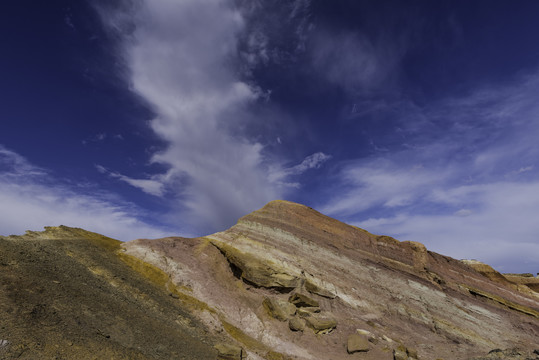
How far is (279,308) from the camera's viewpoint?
21516mm

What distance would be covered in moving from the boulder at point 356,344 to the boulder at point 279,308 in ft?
14.8

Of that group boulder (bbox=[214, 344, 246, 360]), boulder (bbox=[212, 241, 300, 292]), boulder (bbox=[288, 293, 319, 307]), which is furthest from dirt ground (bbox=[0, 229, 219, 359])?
boulder (bbox=[288, 293, 319, 307])

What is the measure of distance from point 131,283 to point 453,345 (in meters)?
28.7

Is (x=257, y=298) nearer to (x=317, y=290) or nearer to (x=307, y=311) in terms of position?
(x=307, y=311)

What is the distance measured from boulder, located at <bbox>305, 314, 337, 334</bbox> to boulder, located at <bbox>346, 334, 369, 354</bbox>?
5.15 feet

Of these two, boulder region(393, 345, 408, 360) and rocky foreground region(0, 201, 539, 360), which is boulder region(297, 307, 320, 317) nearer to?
rocky foreground region(0, 201, 539, 360)

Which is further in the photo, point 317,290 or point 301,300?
point 317,290

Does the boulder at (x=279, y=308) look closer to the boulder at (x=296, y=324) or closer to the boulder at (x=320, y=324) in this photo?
the boulder at (x=296, y=324)

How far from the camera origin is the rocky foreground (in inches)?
451

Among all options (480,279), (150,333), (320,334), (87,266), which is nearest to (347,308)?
(320,334)

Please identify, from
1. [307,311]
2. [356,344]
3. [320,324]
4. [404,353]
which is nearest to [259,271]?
[307,311]

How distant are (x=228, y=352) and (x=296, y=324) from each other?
6865 millimetres

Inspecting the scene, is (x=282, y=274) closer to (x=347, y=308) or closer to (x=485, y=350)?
(x=347, y=308)

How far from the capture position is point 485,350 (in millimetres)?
26219
